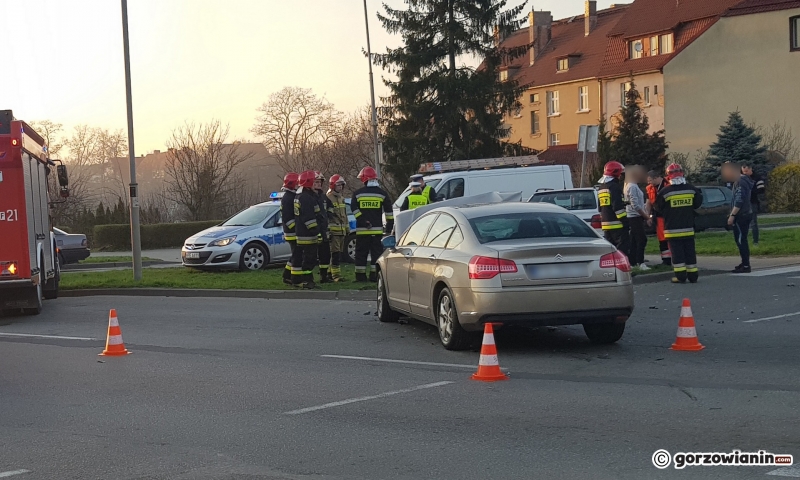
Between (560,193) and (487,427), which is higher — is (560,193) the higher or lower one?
the higher one

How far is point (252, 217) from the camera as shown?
22688 mm

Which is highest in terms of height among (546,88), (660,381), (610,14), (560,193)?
(610,14)

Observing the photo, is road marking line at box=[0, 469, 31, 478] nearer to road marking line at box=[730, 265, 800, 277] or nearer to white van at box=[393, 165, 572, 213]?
road marking line at box=[730, 265, 800, 277]

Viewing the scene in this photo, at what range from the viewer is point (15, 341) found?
12531mm

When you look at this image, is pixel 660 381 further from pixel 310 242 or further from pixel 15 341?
pixel 310 242

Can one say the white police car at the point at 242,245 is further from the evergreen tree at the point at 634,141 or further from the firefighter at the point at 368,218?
the evergreen tree at the point at 634,141

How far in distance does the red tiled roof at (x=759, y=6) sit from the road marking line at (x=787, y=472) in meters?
51.5

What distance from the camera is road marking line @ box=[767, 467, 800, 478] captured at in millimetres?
5406

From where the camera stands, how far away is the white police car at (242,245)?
2167 centimetres

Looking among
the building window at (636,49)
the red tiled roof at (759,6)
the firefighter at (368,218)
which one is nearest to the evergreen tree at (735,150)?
the red tiled roof at (759,6)

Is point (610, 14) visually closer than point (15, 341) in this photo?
No

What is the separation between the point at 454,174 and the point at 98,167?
183 ft

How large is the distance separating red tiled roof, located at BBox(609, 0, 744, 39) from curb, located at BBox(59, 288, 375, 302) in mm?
45655

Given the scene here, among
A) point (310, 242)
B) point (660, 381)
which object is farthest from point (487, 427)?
point (310, 242)
